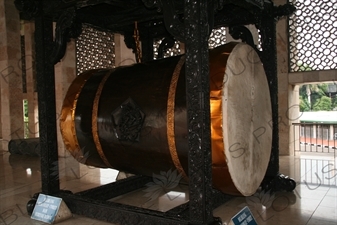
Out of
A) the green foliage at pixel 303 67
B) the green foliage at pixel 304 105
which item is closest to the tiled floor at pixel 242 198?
the green foliage at pixel 303 67

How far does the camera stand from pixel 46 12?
274 centimetres

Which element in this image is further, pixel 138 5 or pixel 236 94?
pixel 138 5

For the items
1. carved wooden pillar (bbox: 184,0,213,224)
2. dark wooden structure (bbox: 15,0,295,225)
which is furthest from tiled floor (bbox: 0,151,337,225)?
carved wooden pillar (bbox: 184,0,213,224)

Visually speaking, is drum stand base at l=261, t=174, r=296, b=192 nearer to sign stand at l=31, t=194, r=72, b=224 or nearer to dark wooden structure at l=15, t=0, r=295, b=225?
dark wooden structure at l=15, t=0, r=295, b=225

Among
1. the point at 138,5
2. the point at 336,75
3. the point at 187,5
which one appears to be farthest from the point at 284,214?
the point at 336,75

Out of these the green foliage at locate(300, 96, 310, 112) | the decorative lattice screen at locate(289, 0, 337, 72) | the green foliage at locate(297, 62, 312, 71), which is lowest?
the green foliage at locate(300, 96, 310, 112)

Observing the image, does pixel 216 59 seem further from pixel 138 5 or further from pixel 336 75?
pixel 336 75

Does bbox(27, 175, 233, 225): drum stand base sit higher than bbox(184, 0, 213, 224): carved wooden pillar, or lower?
lower

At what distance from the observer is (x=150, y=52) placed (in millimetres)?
3742

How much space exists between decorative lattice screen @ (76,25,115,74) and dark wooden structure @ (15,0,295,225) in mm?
3254

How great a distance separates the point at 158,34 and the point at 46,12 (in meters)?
1.28

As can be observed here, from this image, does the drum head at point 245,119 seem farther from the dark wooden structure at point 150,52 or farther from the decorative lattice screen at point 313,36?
the decorative lattice screen at point 313,36

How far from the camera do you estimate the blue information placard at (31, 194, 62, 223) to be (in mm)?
2537

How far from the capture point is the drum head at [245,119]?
2.10 metres
